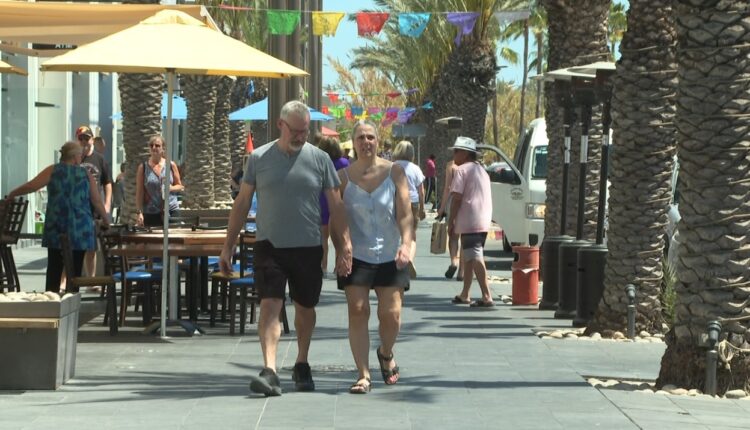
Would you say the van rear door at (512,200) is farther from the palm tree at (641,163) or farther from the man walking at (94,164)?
the palm tree at (641,163)

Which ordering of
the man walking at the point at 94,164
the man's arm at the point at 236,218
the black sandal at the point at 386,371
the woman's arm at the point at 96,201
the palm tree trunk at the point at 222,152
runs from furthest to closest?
the palm tree trunk at the point at 222,152, the man walking at the point at 94,164, the woman's arm at the point at 96,201, the black sandal at the point at 386,371, the man's arm at the point at 236,218

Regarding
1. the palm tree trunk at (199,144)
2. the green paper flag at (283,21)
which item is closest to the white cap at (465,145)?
the green paper flag at (283,21)

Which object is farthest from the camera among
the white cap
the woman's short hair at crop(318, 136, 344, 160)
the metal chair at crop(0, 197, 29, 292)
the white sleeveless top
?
the white cap

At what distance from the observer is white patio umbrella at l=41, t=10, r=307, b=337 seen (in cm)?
1166

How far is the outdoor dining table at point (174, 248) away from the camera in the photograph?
12805 millimetres

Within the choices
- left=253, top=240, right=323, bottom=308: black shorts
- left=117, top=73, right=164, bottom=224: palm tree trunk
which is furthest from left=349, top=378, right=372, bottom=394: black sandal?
left=117, top=73, right=164, bottom=224: palm tree trunk

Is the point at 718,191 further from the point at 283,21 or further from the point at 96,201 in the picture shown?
the point at 283,21

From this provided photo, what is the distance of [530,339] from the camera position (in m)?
13.0

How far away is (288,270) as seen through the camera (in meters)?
9.45

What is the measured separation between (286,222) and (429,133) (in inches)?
2409

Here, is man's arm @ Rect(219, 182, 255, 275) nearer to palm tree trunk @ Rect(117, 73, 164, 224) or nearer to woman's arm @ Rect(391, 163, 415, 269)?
woman's arm @ Rect(391, 163, 415, 269)

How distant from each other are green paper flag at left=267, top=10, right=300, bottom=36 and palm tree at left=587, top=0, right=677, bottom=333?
272 inches

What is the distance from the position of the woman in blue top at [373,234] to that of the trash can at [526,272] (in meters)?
6.96

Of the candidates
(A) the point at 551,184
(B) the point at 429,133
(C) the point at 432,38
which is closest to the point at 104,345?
(A) the point at 551,184
